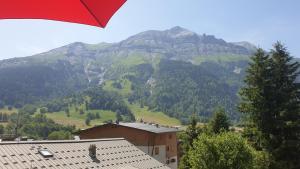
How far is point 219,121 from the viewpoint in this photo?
37.4 metres

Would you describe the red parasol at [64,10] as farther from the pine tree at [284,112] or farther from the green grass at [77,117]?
the green grass at [77,117]

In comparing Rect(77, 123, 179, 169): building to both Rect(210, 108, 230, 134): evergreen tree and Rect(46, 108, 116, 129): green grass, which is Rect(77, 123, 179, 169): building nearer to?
Rect(210, 108, 230, 134): evergreen tree

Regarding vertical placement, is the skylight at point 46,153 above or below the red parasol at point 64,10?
below

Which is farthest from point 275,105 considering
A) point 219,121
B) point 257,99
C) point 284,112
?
point 219,121

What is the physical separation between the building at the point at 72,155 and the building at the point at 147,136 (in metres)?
19.1

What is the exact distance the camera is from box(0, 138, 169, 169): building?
21016 millimetres

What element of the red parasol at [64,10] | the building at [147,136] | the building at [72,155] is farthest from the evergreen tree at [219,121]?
the red parasol at [64,10]

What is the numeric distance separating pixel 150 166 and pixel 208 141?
440cm

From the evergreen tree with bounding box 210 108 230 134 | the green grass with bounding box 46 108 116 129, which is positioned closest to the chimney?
the evergreen tree with bounding box 210 108 230 134

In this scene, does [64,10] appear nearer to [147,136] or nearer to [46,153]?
[46,153]

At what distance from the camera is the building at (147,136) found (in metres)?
48.5

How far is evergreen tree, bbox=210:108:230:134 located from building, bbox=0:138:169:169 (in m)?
11.4

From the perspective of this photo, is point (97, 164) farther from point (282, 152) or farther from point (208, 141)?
point (282, 152)

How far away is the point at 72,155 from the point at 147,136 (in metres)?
25.0
